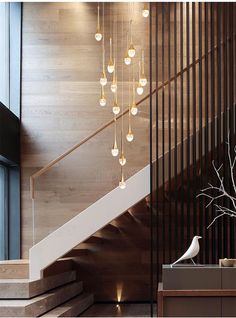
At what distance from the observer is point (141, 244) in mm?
9789

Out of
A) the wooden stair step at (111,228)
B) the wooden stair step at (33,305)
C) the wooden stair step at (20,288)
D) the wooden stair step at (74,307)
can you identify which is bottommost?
the wooden stair step at (74,307)

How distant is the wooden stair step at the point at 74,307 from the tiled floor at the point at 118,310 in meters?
0.11

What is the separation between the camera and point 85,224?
7254 millimetres

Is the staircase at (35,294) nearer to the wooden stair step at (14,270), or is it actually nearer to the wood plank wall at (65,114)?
the wooden stair step at (14,270)

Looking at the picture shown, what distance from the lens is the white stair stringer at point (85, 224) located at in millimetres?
7105

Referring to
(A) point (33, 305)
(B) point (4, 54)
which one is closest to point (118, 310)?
(A) point (33, 305)

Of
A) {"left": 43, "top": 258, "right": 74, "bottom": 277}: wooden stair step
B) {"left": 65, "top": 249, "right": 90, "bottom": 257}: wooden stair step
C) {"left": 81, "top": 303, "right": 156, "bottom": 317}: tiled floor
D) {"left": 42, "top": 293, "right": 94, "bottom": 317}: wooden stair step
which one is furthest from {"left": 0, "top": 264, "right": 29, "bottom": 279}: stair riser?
{"left": 65, "top": 249, "right": 90, "bottom": 257}: wooden stair step

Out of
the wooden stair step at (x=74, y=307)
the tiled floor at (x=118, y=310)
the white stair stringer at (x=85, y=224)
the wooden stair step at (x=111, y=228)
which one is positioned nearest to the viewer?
the wooden stair step at (x=74, y=307)

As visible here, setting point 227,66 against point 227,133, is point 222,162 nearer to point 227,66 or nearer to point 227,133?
point 227,133

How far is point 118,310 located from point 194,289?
10.6 feet

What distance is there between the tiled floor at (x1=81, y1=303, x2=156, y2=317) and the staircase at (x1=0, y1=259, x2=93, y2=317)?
24cm

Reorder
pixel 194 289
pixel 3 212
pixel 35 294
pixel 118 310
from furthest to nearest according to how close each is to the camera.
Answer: pixel 3 212
pixel 118 310
pixel 35 294
pixel 194 289

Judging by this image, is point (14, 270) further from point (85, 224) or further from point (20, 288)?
point (85, 224)

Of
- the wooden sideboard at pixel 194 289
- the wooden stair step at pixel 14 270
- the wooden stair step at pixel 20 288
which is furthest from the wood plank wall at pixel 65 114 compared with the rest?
the wooden sideboard at pixel 194 289
